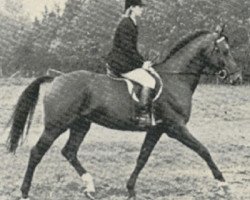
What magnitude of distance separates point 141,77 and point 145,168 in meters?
2.74

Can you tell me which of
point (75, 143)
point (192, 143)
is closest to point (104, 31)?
point (75, 143)

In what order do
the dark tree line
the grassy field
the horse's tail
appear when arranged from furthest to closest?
the dark tree line
the horse's tail
the grassy field

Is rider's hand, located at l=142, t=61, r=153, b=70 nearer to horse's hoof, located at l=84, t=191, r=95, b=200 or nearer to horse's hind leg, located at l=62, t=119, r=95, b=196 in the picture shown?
horse's hind leg, located at l=62, t=119, r=95, b=196

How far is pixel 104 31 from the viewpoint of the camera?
27.0 meters

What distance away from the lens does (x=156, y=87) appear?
8812mm

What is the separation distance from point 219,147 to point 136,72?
5063mm

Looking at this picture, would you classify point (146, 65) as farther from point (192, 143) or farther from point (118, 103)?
point (192, 143)

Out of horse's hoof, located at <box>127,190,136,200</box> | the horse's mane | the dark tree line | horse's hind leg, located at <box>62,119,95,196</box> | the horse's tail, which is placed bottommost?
the dark tree line

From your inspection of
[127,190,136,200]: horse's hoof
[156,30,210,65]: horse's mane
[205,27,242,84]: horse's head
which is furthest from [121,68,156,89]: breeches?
[127,190,136,200]: horse's hoof

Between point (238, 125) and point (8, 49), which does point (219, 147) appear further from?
point (8, 49)

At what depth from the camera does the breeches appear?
8.68 meters

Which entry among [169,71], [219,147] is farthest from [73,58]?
[169,71]

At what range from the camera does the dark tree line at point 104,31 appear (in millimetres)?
25562

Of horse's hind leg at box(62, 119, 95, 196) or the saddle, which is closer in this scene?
the saddle
